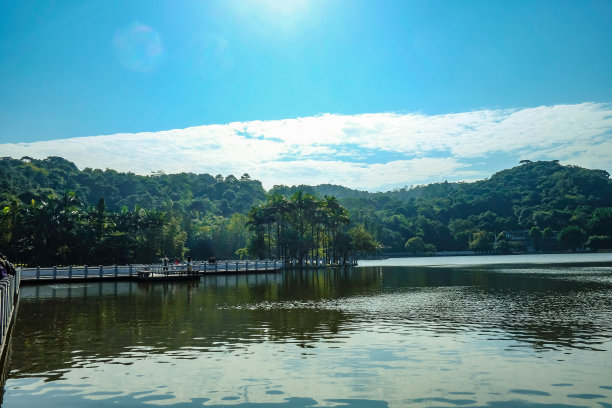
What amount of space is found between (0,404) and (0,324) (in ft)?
15.5

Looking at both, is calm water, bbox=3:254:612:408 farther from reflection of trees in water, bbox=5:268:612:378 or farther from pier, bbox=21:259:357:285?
pier, bbox=21:259:357:285

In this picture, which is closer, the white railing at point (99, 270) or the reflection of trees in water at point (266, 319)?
the reflection of trees in water at point (266, 319)

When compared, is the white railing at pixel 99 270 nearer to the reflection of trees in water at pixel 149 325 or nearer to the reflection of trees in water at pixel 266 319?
the reflection of trees in water at pixel 266 319

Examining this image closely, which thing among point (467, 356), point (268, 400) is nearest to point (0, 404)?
point (268, 400)

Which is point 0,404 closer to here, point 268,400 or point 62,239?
point 268,400

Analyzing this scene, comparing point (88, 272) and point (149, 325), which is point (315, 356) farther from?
point (88, 272)

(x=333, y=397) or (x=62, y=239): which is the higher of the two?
(x=62, y=239)

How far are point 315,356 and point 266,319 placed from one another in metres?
9.80

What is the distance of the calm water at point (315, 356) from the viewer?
43.1 ft

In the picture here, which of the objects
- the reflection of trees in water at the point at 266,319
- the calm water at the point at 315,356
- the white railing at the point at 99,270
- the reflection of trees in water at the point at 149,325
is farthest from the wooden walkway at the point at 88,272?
the calm water at the point at 315,356

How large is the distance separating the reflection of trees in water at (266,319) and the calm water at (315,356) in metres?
0.09

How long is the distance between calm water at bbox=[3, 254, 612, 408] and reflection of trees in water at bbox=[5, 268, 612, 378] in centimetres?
9

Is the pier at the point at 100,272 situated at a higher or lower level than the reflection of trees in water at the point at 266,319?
higher

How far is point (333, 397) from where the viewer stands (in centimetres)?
1301
